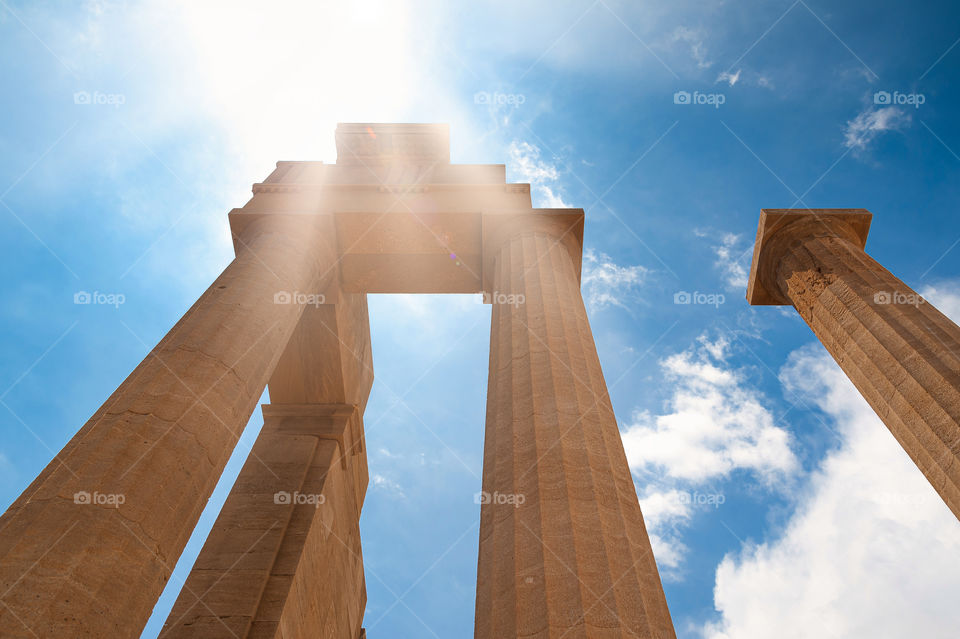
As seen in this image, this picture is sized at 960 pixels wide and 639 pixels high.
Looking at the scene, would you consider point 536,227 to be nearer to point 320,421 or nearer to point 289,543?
point 320,421

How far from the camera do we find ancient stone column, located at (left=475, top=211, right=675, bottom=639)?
349 inches

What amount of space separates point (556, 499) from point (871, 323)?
13179 millimetres

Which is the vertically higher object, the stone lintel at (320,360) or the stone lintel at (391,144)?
the stone lintel at (391,144)

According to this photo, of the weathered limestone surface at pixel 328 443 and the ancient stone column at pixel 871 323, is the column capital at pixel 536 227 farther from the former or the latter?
the ancient stone column at pixel 871 323

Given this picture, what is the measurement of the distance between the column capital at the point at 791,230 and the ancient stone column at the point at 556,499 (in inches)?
400

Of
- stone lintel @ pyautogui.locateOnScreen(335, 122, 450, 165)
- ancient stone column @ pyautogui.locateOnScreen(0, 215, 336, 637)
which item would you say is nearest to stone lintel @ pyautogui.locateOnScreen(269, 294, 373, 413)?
stone lintel @ pyautogui.locateOnScreen(335, 122, 450, 165)

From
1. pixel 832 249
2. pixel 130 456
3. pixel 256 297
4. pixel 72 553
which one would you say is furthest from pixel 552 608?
pixel 832 249

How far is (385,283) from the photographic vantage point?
2581 centimetres

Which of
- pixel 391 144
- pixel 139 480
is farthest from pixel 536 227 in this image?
pixel 139 480

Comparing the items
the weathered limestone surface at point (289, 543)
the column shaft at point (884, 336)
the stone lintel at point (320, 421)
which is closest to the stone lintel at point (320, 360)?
the stone lintel at point (320, 421)

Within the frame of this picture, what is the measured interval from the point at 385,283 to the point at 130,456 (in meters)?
14.9

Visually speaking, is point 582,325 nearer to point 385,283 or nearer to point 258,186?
point 385,283

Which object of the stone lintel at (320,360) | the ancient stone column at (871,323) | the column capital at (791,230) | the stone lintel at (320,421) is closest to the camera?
the ancient stone column at (871,323)

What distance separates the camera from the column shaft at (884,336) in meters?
15.5
